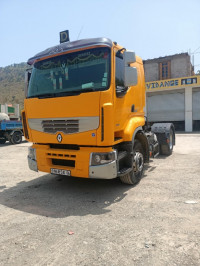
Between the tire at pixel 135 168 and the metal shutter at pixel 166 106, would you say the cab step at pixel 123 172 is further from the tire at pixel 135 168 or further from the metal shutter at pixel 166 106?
the metal shutter at pixel 166 106

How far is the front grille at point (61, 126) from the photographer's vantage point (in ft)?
13.2

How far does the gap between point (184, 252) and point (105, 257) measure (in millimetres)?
924

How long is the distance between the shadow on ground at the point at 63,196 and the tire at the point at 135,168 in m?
0.20

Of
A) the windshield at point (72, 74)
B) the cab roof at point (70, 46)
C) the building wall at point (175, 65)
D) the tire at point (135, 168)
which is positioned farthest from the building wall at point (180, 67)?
the windshield at point (72, 74)

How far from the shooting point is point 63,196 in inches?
176

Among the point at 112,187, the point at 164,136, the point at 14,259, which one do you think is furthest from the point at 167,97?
the point at 14,259

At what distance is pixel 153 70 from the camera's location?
2528cm

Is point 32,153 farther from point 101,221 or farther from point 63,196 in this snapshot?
point 101,221

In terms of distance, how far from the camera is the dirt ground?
8.11 feet

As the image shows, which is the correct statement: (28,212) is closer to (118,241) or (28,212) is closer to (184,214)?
(118,241)

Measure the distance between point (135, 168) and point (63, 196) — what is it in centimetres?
170

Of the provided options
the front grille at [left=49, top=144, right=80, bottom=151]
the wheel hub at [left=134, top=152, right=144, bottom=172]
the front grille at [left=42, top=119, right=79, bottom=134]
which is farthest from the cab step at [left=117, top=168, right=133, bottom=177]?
the front grille at [left=42, top=119, right=79, bottom=134]

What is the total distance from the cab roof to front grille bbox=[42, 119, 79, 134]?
144cm

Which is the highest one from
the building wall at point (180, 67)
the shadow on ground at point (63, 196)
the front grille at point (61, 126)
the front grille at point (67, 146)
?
the building wall at point (180, 67)
